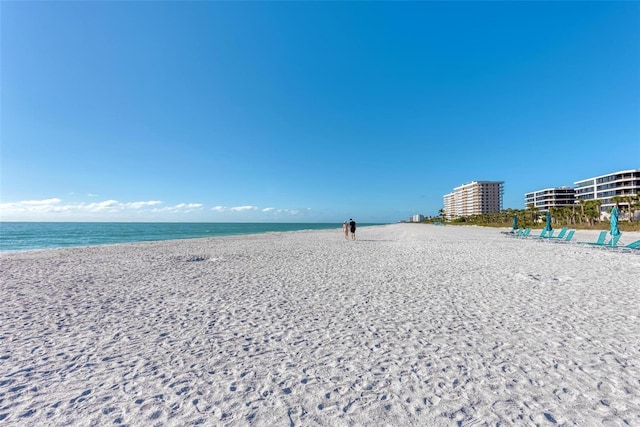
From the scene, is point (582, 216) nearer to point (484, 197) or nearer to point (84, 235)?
point (84, 235)

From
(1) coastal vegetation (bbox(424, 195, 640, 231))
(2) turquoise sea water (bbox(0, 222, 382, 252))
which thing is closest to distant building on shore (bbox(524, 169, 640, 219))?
(1) coastal vegetation (bbox(424, 195, 640, 231))

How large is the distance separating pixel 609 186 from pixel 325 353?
4250 inches

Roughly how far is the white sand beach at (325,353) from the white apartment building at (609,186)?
289 feet

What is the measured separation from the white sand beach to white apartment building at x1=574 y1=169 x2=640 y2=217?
88200mm

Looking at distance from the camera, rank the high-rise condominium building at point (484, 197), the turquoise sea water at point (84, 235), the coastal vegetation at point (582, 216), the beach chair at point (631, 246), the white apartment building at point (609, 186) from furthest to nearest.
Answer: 1. the high-rise condominium building at point (484, 197)
2. the white apartment building at point (609, 186)
3. the coastal vegetation at point (582, 216)
4. the turquoise sea water at point (84, 235)
5. the beach chair at point (631, 246)

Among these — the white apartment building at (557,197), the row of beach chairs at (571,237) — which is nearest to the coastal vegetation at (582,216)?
the row of beach chairs at (571,237)

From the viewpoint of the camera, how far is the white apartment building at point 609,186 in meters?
70.8

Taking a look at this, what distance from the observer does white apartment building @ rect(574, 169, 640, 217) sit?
232ft

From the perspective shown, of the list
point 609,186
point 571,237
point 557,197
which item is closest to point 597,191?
point 609,186

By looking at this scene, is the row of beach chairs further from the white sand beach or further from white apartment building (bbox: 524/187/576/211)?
white apartment building (bbox: 524/187/576/211)

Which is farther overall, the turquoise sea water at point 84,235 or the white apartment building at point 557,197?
the white apartment building at point 557,197

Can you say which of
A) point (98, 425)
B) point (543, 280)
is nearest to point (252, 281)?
point (98, 425)

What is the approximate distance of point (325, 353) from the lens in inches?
160

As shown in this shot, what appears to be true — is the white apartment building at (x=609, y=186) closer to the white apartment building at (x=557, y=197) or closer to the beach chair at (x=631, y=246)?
the white apartment building at (x=557, y=197)
